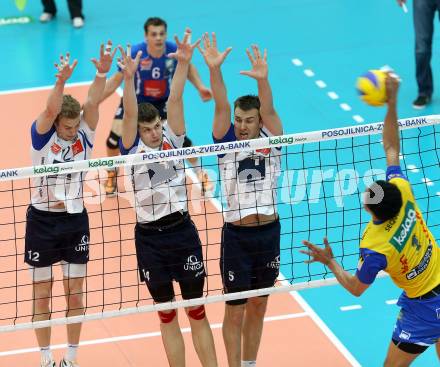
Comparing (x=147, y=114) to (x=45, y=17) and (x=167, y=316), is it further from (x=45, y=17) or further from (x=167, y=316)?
(x=45, y=17)

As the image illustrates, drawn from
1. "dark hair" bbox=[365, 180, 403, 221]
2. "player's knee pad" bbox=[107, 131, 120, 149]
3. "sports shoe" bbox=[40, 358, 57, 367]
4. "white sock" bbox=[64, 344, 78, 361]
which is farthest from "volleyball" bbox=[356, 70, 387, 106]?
"player's knee pad" bbox=[107, 131, 120, 149]

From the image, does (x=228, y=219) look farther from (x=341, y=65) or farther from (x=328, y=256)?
(x=341, y=65)

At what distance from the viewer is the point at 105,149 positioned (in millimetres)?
15000

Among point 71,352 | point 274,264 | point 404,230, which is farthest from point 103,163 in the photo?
point 404,230

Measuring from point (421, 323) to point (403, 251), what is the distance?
754mm

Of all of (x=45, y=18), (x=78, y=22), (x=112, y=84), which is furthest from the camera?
(x=45, y=18)

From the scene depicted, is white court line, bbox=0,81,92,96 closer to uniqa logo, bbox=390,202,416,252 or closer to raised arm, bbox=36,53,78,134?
raised arm, bbox=36,53,78,134

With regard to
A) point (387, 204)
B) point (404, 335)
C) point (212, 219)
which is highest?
point (387, 204)

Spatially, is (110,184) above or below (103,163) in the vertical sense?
below

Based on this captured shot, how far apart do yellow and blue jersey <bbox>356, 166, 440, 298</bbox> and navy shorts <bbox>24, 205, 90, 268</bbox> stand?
116 inches

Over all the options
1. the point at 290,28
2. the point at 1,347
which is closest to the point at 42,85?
the point at 290,28

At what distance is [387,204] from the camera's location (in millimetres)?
8367

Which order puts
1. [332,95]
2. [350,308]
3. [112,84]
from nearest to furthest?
[350,308], [112,84], [332,95]

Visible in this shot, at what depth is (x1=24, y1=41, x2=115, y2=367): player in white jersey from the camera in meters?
9.83
